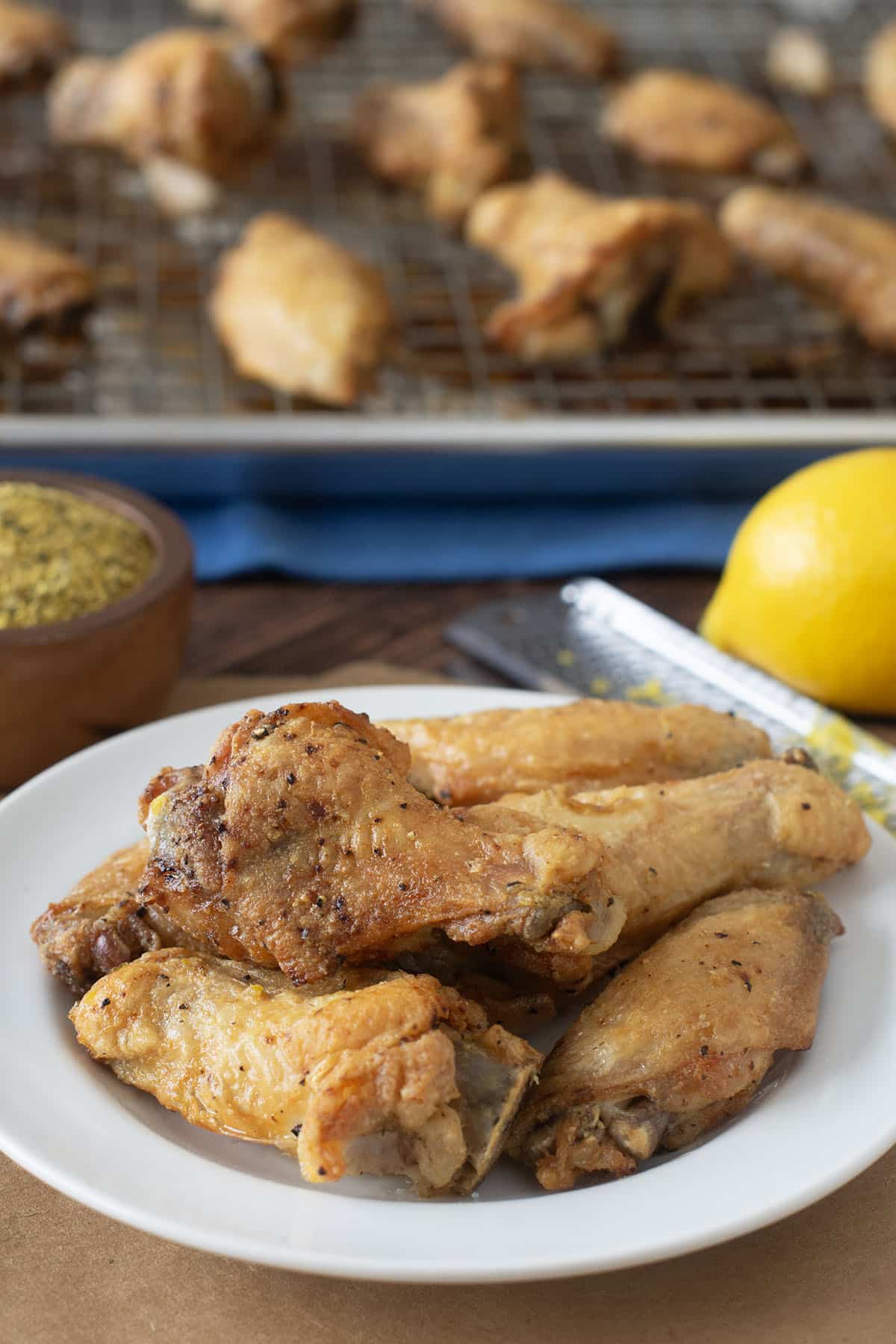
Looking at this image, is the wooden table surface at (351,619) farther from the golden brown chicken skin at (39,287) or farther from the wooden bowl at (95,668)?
the golden brown chicken skin at (39,287)

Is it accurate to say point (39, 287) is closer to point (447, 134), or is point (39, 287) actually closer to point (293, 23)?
point (447, 134)

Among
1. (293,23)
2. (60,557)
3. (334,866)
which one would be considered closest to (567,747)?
(334,866)

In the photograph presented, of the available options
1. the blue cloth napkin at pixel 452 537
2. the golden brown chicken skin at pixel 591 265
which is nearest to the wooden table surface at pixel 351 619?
the blue cloth napkin at pixel 452 537

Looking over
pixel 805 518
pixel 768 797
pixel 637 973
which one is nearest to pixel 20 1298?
pixel 637 973

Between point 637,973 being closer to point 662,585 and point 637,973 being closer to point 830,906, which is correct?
point 830,906

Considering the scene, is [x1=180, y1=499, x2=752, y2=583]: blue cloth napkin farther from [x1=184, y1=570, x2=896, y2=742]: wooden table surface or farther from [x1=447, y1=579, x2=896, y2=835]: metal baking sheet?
[x1=447, y1=579, x2=896, y2=835]: metal baking sheet
